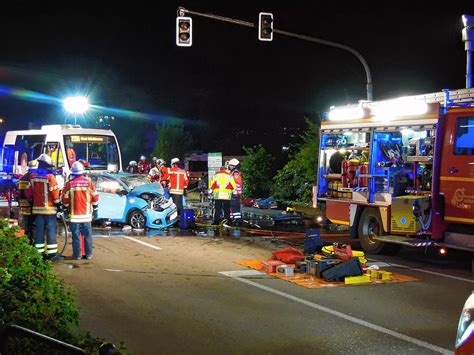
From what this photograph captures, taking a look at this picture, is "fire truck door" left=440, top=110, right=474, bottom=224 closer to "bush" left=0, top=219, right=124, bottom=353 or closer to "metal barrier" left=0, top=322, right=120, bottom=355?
"bush" left=0, top=219, right=124, bottom=353

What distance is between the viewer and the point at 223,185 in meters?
15.7

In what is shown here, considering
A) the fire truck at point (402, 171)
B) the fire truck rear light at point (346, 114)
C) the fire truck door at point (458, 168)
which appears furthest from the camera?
the fire truck rear light at point (346, 114)

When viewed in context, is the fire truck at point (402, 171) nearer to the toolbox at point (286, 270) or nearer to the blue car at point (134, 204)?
the toolbox at point (286, 270)

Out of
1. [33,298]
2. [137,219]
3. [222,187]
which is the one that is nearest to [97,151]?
[137,219]

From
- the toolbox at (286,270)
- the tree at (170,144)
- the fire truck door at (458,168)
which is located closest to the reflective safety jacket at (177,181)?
the toolbox at (286,270)

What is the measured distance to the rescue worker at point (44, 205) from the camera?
10180 millimetres

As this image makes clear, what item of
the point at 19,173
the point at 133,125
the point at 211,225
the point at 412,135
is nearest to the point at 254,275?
the point at 412,135

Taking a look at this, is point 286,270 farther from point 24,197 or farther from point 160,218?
point 160,218

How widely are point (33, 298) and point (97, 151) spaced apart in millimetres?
16500

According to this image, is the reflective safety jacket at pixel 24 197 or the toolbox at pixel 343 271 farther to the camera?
the reflective safety jacket at pixel 24 197

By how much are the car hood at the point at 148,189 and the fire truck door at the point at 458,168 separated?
24.0 feet

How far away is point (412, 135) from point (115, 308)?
22.5 ft

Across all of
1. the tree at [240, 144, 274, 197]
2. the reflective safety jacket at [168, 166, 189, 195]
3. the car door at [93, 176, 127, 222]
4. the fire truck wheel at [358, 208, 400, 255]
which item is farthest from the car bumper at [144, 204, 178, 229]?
the tree at [240, 144, 274, 197]

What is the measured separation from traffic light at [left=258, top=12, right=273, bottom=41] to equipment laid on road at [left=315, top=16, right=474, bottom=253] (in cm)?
350
